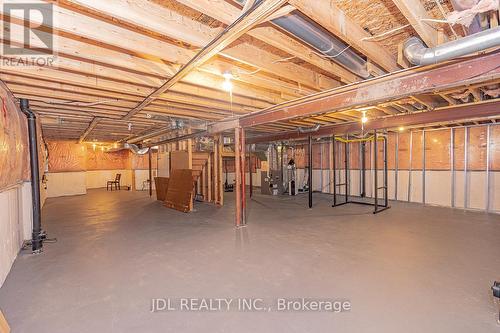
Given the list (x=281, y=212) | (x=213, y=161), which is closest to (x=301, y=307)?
(x=281, y=212)

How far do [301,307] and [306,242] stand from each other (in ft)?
5.60

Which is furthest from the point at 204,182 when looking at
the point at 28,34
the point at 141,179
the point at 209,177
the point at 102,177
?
the point at 102,177

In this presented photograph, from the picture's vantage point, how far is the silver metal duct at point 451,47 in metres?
1.48

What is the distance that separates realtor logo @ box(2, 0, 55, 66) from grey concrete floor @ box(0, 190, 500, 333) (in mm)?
2206

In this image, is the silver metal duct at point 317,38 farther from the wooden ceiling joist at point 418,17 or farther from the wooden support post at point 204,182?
the wooden support post at point 204,182

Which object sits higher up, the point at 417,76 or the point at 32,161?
the point at 417,76

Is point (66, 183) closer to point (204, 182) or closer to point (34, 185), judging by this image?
point (204, 182)

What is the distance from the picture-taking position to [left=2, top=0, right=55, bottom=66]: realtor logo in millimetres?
1562

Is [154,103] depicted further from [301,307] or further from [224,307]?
[301,307]

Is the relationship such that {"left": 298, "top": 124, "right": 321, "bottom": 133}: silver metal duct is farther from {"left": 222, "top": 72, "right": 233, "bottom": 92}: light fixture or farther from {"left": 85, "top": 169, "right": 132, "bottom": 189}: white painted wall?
{"left": 85, "top": 169, "right": 132, "bottom": 189}: white painted wall

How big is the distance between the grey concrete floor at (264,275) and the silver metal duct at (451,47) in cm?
197

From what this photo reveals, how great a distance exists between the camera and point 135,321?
6.40 ft

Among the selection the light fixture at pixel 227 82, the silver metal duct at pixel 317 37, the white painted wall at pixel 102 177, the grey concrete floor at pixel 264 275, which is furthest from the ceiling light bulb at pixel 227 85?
the white painted wall at pixel 102 177

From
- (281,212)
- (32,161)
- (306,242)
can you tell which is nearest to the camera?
(32,161)
